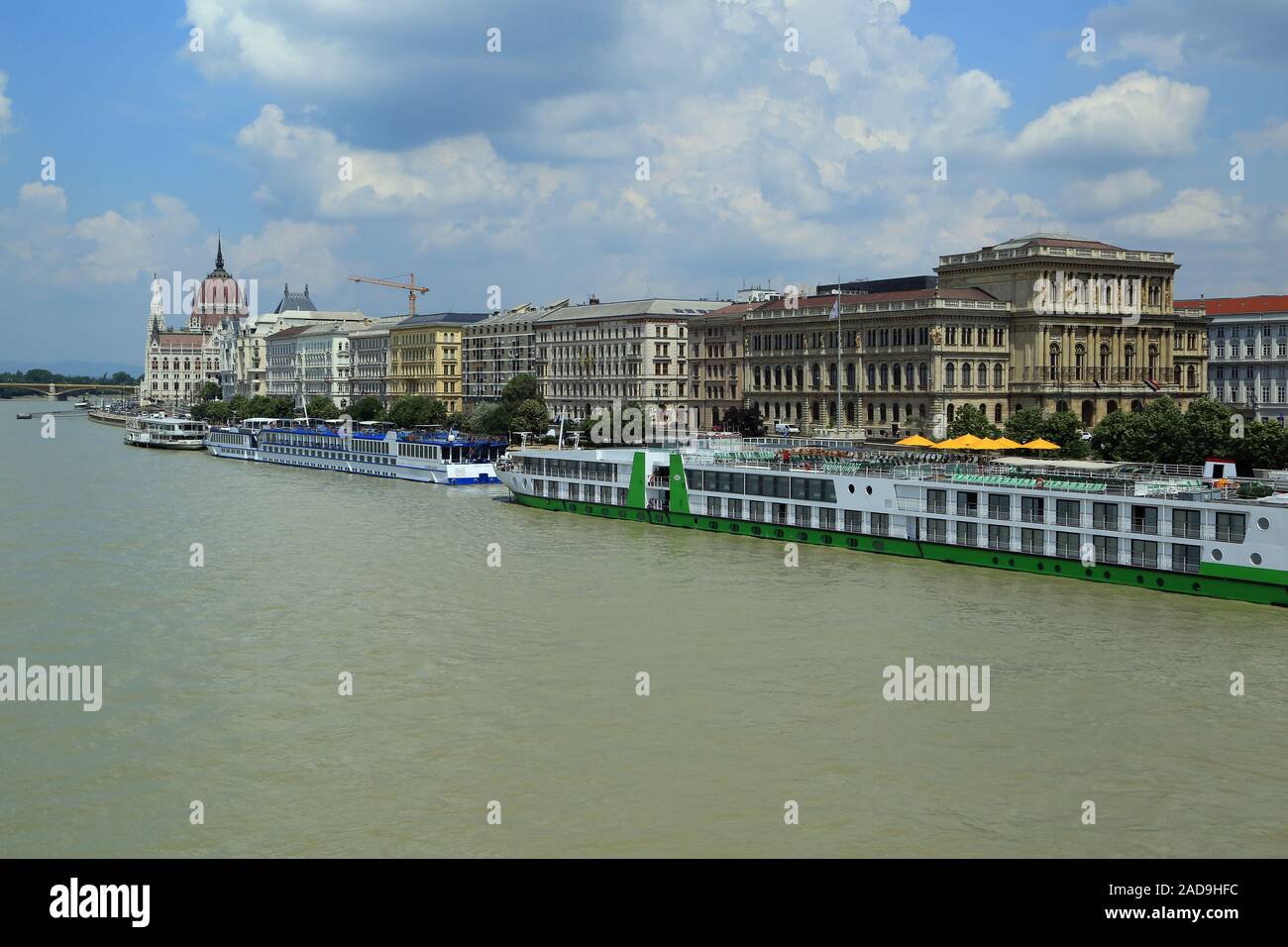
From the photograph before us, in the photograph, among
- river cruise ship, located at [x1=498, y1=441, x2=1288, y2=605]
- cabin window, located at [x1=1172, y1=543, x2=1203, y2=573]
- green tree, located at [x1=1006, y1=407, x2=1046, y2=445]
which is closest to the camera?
river cruise ship, located at [x1=498, y1=441, x2=1288, y2=605]

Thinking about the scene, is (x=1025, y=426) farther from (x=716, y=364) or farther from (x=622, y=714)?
(x=622, y=714)

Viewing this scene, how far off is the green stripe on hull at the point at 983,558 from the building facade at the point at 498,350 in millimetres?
81579

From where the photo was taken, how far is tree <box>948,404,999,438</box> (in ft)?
244

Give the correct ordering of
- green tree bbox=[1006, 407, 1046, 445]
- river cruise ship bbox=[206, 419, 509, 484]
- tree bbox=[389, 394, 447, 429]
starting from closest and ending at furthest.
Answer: green tree bbox=[1006, 407, 1046, 445] < river cruise ship bbox=[206, 419, 509, 484] < tree bbox=[389, 394, 447, 429]

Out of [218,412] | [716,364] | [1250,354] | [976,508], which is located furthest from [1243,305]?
[218,412]

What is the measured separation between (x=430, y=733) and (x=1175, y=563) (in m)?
23.2

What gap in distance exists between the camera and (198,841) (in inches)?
710

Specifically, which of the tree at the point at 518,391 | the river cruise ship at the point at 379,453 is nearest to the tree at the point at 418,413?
the tree at the point at 518,391

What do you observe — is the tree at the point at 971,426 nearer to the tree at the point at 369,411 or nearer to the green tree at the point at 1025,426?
the green tree at the point at 1025,426

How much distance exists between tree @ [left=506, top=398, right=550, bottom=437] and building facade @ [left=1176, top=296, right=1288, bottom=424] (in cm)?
5518

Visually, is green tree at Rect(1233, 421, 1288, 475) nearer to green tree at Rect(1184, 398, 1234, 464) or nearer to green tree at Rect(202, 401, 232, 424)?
green tree at Rect(1184, 398, 1234, 464)

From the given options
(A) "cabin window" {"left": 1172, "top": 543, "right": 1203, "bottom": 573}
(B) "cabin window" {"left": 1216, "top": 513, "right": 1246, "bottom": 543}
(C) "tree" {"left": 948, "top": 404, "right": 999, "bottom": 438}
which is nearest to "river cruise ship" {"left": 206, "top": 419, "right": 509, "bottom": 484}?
(C) "tree" {"left": 948, "top": 404, "right": 999, "bottom": 438}
